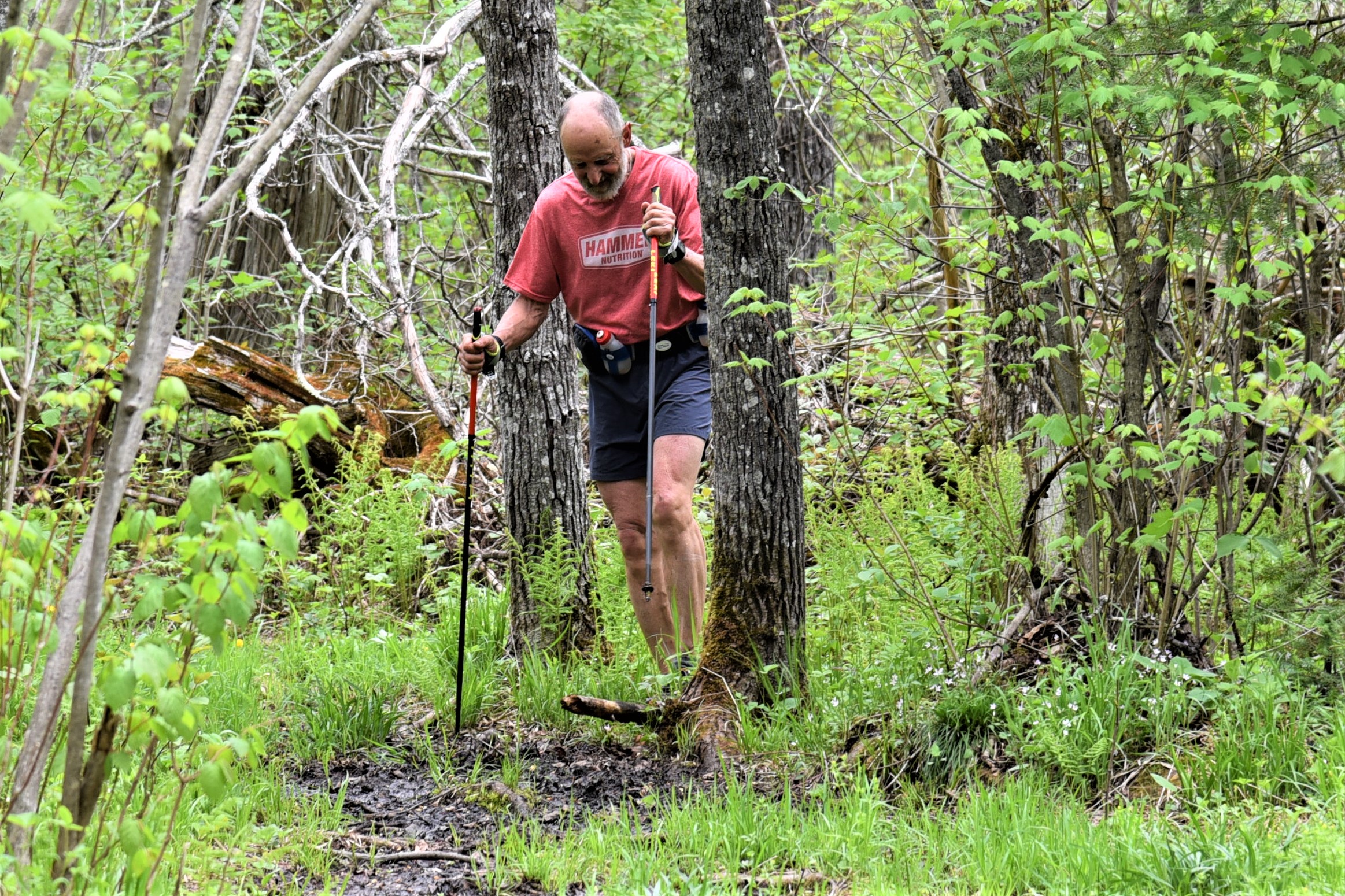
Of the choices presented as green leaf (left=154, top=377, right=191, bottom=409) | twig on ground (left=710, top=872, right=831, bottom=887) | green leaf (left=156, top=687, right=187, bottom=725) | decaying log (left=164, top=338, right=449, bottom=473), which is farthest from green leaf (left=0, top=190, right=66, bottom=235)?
decaying log (left=164, top=338, right=449, bottom=473)

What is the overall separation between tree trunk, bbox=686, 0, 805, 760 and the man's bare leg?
26 cm

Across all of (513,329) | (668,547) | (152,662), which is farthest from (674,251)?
(152,662)

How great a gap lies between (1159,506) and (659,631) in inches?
85.0

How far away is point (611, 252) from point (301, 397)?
3484 mm

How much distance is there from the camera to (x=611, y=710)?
4.51m

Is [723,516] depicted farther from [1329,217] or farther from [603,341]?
[1329,217]

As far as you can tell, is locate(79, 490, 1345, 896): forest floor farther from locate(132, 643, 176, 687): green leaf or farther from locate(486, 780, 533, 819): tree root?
locate(132, 643, 176, 687): green leaf

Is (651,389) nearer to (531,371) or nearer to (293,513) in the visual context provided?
(531,371)

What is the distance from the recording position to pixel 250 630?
655 cm

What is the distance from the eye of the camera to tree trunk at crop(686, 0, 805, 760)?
4.37m

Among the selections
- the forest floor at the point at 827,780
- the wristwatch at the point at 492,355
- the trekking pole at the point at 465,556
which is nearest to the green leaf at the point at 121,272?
the forest floor at the point at 827,780

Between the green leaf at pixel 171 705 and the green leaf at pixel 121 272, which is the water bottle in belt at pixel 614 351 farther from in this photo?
the green leaf at pixel 171 705

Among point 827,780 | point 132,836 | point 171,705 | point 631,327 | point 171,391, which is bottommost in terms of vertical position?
point 827,780

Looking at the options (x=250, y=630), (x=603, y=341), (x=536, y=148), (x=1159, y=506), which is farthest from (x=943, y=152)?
(x=250, y=630)
